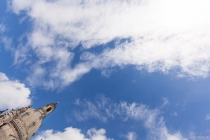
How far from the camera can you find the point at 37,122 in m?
71.9

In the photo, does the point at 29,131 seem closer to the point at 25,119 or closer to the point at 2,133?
the point at 25,119

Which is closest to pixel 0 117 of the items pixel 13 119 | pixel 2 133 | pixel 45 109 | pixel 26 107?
pixel 13 119

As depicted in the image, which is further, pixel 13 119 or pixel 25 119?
pixel 25 119

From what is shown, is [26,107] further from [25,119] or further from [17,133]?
[17,133]

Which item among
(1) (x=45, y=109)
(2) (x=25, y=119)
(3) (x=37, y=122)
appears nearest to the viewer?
(2) (x=25, y=119)

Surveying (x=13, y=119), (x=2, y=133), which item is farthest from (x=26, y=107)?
(x=2, y=133)

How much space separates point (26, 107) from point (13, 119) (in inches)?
563

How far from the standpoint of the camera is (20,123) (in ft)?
197

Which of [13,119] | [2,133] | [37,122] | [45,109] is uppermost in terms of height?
[45,109]

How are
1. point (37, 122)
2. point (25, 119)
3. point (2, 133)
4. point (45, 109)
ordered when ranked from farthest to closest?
1. point (45, 109)
2. point (37, 122)
3. point (25, 119)
4. point (2, 133)

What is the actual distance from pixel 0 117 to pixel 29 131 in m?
10.8

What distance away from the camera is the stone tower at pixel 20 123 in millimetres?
53875

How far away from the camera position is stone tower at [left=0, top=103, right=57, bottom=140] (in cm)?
5388

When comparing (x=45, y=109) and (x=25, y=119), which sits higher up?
(x=45, y=109)
